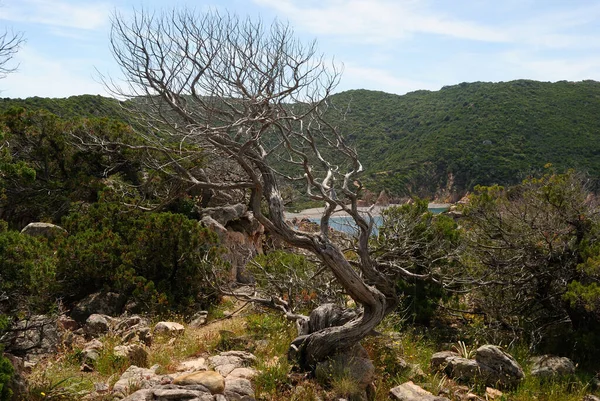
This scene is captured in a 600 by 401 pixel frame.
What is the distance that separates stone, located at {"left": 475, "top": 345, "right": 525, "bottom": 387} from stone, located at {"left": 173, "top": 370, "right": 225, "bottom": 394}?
395cm

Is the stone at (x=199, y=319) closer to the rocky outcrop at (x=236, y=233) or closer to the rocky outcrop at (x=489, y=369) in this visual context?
the rocky outcrop at (x=236, y=233)

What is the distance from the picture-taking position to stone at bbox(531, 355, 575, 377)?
7.11 metres

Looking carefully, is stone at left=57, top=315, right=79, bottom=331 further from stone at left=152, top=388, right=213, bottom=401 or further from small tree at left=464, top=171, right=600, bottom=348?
small tree at left=464, top=171, right=600, bottom=348

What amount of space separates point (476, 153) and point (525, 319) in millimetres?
43885

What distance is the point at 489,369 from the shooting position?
6828mm

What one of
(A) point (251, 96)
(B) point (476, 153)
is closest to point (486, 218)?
(A) point (251, 96)

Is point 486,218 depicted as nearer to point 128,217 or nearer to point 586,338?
point 586,338

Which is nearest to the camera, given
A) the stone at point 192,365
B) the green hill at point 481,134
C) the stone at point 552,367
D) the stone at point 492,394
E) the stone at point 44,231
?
the stone at point 192,365

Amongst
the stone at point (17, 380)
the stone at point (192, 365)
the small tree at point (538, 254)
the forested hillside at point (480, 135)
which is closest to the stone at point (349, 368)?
the stone at point (192, 365)

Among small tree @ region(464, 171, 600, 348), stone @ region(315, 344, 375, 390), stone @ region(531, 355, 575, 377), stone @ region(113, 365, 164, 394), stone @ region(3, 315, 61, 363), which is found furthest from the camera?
small tree @ region(464, 171, 600, 348)

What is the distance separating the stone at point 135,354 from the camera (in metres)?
6.04

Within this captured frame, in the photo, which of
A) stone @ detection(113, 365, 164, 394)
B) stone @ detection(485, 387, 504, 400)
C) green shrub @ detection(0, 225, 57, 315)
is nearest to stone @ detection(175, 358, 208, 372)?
stone @ detection(113, 365, 164, 394)

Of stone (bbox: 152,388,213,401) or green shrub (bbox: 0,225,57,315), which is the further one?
green shrub (bbox: 0,225,57,315)

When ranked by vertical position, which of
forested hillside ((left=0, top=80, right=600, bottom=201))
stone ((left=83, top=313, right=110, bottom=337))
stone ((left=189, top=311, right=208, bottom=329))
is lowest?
stone ((left=189, top=311, right=208, bottom=329))
